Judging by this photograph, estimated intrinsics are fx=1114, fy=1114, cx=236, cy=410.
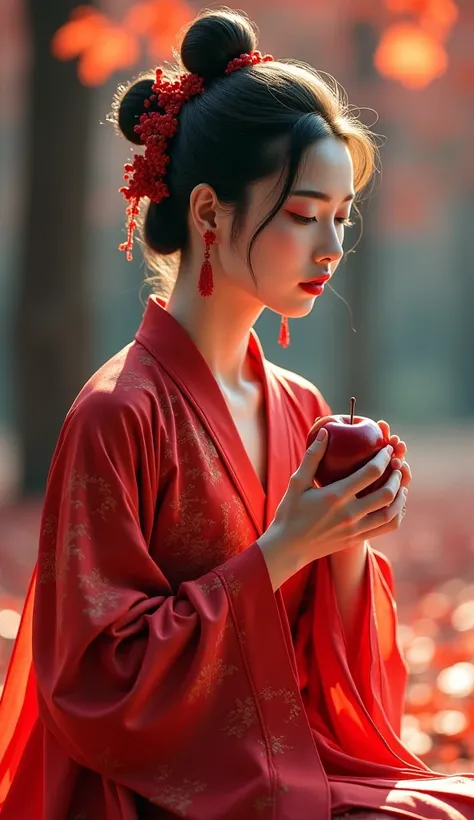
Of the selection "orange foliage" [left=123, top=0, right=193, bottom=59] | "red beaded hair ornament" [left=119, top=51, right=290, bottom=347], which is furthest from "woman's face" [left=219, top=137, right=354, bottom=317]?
"orange foliage" [left=123, top=0, right=193, bottom=59]

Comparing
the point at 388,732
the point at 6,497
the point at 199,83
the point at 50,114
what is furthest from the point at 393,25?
the point at 388,732

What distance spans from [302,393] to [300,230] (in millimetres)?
558

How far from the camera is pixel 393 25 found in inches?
275

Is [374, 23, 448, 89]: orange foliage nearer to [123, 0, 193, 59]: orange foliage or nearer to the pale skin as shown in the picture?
[123, 0, 193, 59]: orange foliage

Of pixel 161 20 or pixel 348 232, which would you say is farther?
pixel 348 232

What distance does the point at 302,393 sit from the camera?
8.84 feet

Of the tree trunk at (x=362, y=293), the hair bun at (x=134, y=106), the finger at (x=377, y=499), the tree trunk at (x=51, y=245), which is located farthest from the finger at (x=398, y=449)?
the tree trunk at (x=362, y=293)

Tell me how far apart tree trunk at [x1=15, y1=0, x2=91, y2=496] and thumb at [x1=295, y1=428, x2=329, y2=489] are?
504 centimetres

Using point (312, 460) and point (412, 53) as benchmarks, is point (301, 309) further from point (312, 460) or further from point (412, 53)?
point (412, 53)

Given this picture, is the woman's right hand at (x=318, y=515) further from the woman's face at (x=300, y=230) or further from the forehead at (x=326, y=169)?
the forehead at (x=326, y=169)

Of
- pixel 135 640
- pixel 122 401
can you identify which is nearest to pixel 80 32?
pixel 122 401

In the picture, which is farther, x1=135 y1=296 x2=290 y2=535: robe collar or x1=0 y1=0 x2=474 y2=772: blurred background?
x1=0 y1=0 x2=474 y2=772: blurred background

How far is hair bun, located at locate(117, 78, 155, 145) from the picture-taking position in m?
2.47

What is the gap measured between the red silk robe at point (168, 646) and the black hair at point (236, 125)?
1.12 ft
